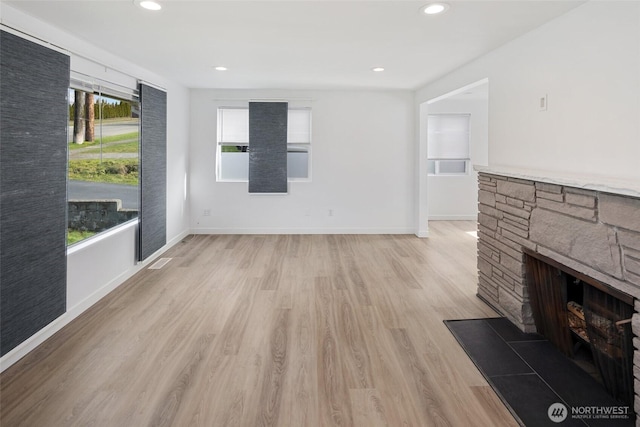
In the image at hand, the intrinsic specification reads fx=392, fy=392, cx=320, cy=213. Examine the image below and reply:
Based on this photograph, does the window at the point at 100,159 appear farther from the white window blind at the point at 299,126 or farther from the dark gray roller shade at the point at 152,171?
the white window blind at the point at 299,126

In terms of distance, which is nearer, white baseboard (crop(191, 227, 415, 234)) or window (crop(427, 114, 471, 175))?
white baseboard (crop(191, 227, 415, 234))

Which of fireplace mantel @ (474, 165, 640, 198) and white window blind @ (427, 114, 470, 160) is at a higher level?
white window blind @ (427, 114, 470, 160)

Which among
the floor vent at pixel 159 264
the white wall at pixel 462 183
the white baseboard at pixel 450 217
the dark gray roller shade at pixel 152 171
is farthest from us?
the white baseboard at pixel 450 217

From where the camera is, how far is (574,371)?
2.36 meters

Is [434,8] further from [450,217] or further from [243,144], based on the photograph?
[450,217]

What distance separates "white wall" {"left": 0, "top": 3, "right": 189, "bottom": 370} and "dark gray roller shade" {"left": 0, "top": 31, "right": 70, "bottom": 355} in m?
0.14

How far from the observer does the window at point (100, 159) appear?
3293 millimetres

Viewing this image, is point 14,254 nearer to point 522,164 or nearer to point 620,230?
point 620,230

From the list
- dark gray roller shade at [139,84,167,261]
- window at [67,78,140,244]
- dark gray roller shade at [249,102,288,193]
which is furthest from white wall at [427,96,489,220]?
window at [67,78,140,244]

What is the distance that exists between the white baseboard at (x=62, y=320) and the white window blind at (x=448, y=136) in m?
5.72

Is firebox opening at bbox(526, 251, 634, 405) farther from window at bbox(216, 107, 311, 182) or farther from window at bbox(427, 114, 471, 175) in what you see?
window at bbox(427, 114, 471, 175)

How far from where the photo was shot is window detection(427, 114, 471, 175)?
7766mm

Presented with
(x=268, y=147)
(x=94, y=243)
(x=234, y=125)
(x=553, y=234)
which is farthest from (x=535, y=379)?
(x=234, y=125)

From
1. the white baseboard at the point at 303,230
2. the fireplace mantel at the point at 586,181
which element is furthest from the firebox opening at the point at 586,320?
the white baseboard at the point at 303,230
